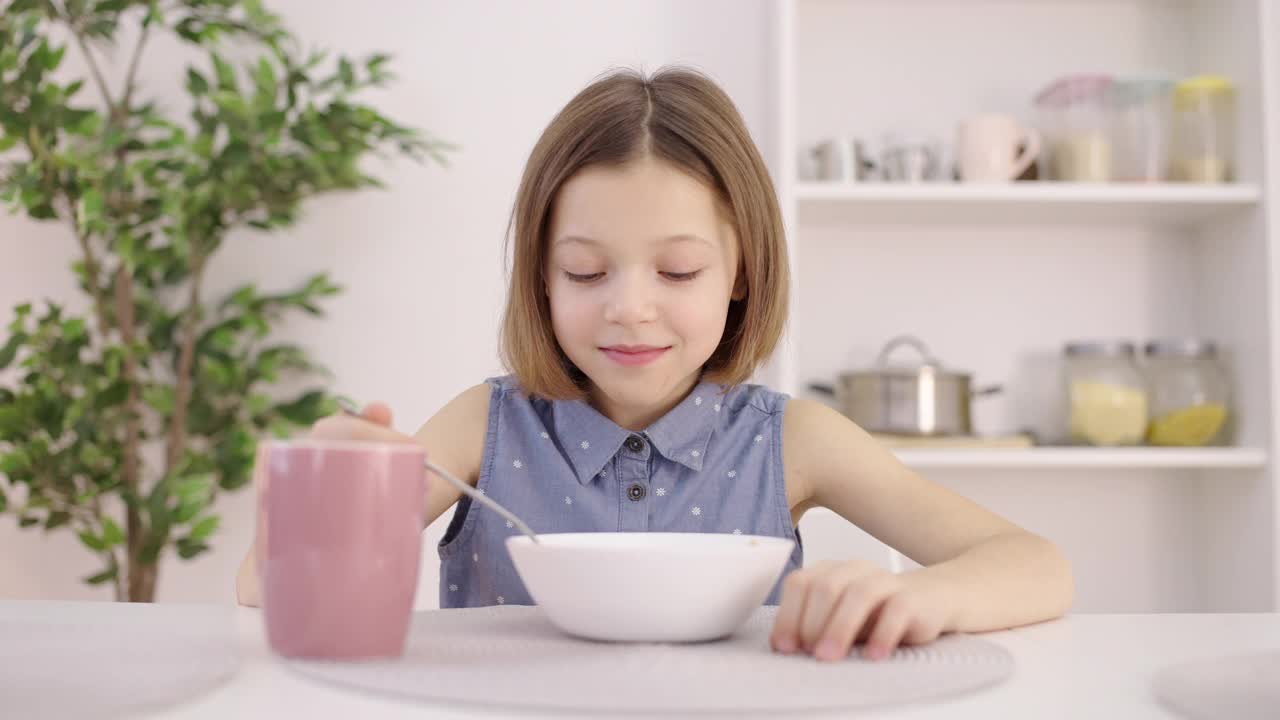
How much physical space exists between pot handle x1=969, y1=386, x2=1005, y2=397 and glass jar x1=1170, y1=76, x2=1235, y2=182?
55cm

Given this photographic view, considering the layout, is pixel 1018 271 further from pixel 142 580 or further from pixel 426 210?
pixel 142 580

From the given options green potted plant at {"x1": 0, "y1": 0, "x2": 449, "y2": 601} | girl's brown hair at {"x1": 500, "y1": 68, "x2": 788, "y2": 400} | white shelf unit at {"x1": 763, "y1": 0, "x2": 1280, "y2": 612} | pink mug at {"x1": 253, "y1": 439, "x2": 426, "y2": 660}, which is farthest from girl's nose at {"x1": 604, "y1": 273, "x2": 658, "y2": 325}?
white shelf unit at {"x1": 763, "y1": 0, "x2": 1280, "y2": 612}

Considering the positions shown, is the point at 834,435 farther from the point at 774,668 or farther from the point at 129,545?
the point at 129,545

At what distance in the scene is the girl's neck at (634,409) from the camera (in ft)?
3.78

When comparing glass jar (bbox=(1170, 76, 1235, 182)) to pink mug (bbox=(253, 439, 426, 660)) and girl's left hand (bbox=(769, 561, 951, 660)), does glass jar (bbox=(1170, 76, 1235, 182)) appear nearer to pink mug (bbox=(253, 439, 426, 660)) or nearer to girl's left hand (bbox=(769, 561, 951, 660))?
girl's left hand (bbox=(769, 561, 951, 660))

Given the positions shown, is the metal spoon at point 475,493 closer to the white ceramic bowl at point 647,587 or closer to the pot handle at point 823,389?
the white ceramic bowl at point 647,587

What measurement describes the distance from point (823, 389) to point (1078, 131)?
72 cm

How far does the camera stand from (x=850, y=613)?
1.82ft

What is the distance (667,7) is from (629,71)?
56.6 inches

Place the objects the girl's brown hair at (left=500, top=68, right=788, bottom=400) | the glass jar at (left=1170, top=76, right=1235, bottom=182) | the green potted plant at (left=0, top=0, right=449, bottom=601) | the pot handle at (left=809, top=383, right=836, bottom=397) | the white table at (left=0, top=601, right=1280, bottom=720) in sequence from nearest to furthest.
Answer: the white table at (left=0, top=601, right=1280, bottom=720)
the girl's brown hair at (left=500, top=68, right=788, bottom=400)
the green potted plant at (left=0, top=0, right=449, bottom=601)
the glass jar at (left=1170, top=76, right=1235, bottom=182)
the pot handle at (left=809, top=383, right=836, bottom=397)

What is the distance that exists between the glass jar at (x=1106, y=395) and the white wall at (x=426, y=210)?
3.18 feet

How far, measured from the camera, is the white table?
1.43 feet

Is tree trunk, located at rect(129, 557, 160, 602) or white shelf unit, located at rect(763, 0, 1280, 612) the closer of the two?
tree trunk, located at rect(129, 557, 160, 602)

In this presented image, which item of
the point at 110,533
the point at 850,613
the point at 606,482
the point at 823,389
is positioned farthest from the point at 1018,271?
the point at 850,613
